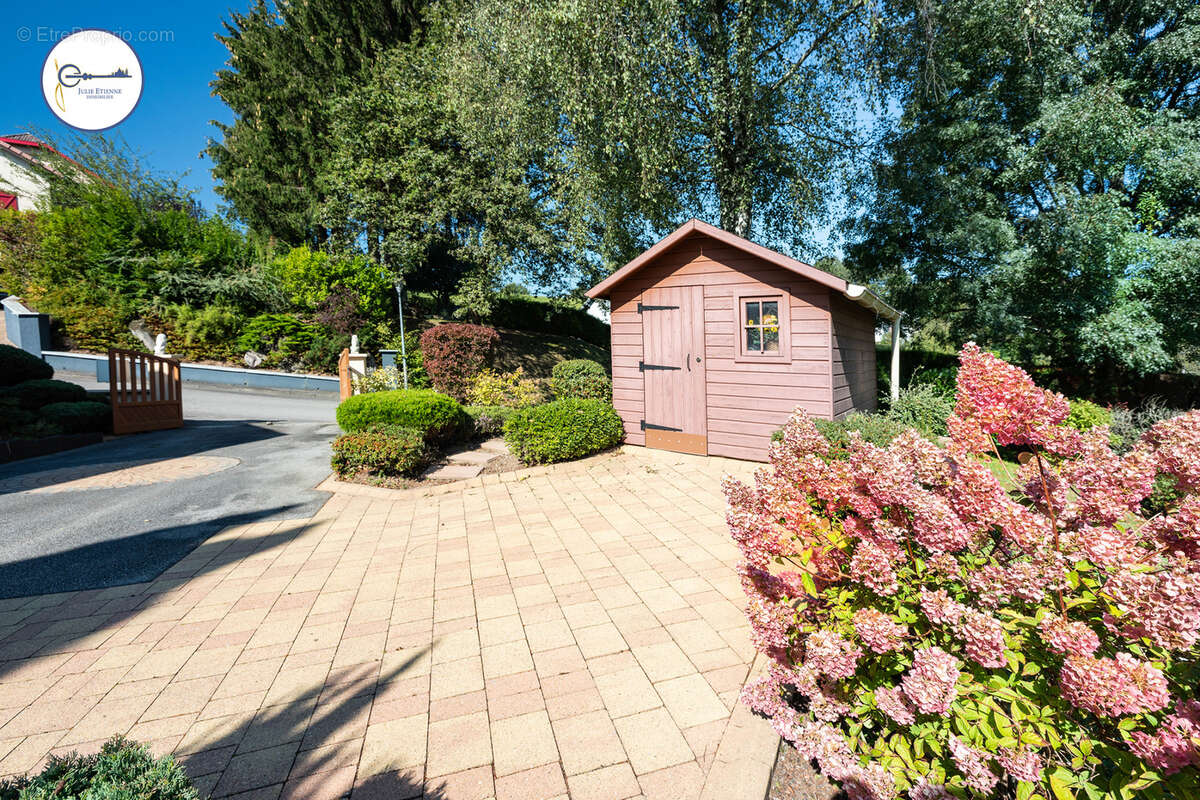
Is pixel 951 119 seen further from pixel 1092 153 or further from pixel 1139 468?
pixel 1139 468

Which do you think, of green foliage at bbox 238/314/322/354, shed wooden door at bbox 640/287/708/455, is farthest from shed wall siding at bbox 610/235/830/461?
green foliage at bbox 238/314/322/354

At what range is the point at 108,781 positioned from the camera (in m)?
1.19

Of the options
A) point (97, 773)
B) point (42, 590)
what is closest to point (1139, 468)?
point (97, 773)

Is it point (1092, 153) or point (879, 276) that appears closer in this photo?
point (1092, 153)

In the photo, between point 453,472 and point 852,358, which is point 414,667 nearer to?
point 453,472

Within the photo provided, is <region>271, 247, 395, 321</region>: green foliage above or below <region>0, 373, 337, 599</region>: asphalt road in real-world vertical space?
above

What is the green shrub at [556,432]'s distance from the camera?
277 inches

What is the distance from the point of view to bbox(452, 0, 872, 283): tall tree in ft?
30.8

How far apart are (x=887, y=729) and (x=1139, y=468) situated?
1.27m

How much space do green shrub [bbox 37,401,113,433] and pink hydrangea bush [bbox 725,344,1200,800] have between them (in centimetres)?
1051

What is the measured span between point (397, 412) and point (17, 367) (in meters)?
7.02

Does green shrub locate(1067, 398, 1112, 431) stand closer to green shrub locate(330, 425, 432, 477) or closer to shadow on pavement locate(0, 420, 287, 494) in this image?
green shrub locate(330, 425, 432, 477)

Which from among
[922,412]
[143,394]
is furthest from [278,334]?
[922,412]

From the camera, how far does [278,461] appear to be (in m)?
7.08
